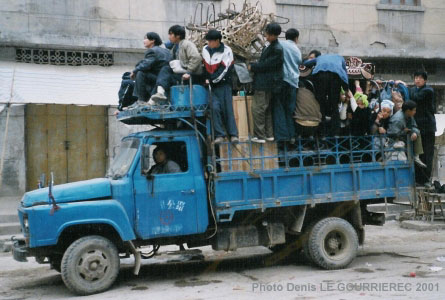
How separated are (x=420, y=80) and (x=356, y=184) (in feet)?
7.68

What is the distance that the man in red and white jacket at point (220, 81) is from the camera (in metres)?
7.43

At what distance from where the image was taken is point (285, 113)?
782 cm

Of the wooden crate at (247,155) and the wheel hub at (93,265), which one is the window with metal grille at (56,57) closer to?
the wooden crate at (247,155)

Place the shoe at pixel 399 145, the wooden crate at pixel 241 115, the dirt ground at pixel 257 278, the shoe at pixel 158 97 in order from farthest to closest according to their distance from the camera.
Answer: the shoe at pixel 399 145 → the wooden crate at pixel 241 115 → the shoe at pixel 158 97 → the dirt ground at pixel 257 278

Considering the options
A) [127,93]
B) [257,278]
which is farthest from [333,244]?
[127,93]

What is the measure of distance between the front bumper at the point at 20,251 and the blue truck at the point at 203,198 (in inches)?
0.6

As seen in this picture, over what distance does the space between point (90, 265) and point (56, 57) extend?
8.20m

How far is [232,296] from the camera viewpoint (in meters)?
6.51

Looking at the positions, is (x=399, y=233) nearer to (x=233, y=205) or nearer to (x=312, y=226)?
(x=312, y=226)

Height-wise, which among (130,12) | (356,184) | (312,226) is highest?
(130,12)

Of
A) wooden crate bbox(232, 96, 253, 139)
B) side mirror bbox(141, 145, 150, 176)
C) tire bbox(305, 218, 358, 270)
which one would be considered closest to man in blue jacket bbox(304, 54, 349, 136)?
wooden crate bbox(232, 96, 253, 139)

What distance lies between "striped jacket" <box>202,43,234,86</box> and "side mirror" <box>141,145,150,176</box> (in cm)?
131

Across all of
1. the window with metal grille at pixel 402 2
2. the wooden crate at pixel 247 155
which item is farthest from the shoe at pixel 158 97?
the window with metal grille at pixel 402 2

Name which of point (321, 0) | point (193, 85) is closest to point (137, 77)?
point (193, 85)
